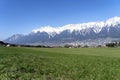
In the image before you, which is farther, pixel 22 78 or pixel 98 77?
pixel 98 77

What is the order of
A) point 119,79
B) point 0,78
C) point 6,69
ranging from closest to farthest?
point 0,78, point 119,79, point 6,69

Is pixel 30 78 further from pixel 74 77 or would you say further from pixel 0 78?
pixel 74 77

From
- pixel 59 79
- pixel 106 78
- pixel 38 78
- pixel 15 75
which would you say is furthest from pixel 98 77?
pixel 15 75

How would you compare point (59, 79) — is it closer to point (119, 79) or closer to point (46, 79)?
point (46, 79)

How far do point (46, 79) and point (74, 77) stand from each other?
2.78 metres

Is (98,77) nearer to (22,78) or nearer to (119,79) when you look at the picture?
(119,79)

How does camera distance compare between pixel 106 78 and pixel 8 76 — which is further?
pixel 106 78

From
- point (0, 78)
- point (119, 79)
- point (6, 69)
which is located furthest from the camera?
point (6, 69)

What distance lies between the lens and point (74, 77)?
21.0 metres

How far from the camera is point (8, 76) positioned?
1927 cm

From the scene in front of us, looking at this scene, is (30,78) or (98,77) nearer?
(30,78)

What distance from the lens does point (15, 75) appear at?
19.8 metres

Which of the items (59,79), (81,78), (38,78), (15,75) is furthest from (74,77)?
(15,75)

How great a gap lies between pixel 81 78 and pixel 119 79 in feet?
9.32
